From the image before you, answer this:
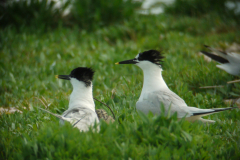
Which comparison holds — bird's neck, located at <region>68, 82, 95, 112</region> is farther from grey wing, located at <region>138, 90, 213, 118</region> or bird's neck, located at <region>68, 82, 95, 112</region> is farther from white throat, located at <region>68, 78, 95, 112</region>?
grey wing, located at <region>138, 90, 213, 118</region>

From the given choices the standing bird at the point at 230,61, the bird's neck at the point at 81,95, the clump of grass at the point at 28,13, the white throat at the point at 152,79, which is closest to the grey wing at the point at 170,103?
the white throat at the point at 152,79

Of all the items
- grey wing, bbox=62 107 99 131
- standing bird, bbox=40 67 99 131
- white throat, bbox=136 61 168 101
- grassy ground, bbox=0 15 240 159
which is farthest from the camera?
white throat, bbox=136 61 168 101

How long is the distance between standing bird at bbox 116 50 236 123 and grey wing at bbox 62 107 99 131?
2.59 ft

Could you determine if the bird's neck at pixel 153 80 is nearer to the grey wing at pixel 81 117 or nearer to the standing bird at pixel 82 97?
the standing bird at pixel 82 97

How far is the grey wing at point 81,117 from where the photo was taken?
2793 millimetres

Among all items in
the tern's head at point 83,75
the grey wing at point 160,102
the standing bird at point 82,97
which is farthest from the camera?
the tern's head at point 83,75

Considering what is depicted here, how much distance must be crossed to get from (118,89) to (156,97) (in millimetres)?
1584

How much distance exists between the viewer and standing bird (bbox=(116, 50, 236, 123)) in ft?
10.1

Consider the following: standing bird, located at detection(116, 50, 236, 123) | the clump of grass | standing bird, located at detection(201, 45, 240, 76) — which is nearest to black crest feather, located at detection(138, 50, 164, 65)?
standing bird, located at detection(116, 50, 236, 123)

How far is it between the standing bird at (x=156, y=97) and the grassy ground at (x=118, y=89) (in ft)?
0.71

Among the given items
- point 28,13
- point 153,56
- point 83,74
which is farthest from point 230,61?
point 28,13

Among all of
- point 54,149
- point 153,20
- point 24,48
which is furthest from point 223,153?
point 153,20

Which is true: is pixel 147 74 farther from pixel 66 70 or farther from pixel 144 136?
pixel 66 70

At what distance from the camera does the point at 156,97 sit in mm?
3324
